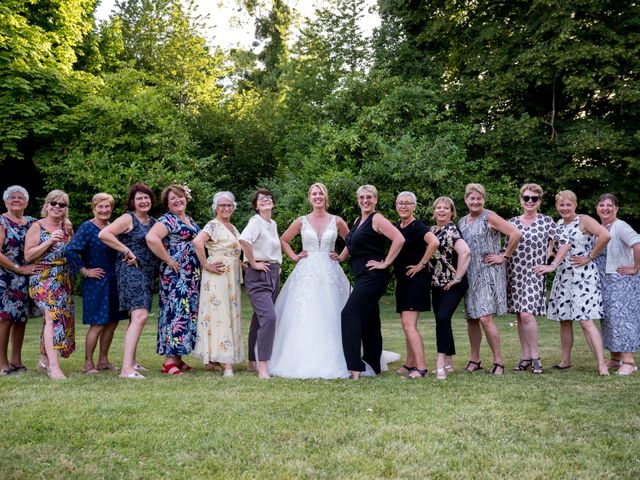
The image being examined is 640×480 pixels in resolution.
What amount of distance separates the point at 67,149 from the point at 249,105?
13580 millimetres

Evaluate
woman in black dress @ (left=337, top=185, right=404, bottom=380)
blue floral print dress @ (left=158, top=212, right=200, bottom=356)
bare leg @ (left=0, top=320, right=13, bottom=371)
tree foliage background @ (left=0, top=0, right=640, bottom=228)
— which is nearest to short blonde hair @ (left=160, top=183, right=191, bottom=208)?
blue floral print dress @ (left=158, top=212, right=200, bottom=356)

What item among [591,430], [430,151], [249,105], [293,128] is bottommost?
[591,430]

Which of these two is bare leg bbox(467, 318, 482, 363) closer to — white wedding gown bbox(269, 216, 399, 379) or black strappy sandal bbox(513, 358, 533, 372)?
black strappy sandal bbox(513, 358, 533, 372)

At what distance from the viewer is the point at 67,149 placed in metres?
23.7

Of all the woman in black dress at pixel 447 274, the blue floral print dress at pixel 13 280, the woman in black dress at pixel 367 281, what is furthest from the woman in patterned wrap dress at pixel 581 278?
the blue floral print dress at pixel 13 280

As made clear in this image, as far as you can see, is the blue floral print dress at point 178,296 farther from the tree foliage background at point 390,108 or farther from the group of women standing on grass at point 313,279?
the tree foliage background at point 390,108

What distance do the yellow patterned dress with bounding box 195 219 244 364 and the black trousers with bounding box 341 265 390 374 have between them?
1.37 m

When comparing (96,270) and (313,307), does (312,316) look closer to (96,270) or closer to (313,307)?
(313,307)

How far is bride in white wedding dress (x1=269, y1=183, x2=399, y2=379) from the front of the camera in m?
7.74

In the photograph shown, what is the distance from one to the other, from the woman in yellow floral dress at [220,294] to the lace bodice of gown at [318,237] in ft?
2.82

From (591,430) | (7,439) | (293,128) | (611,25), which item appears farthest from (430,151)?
(7,439)

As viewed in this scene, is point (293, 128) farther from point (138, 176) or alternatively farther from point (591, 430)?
point (591, 430)

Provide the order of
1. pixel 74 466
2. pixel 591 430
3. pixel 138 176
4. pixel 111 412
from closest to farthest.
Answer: pixel 74 466 < pixel 591 430 < pixel 111 412 < pixel 138 176

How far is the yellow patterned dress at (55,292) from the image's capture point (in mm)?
7609
